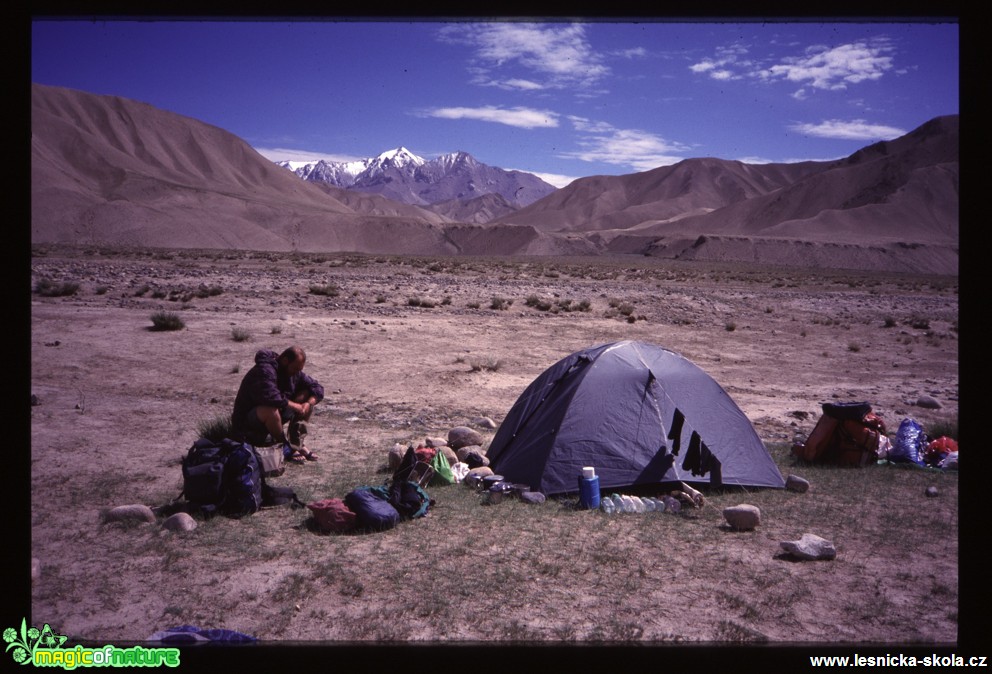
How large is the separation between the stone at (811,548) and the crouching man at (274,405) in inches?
209

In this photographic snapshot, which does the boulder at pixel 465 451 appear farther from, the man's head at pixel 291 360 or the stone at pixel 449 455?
the man's head at pixel 291 360

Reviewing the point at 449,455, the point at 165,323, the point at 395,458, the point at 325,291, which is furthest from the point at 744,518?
the point at 325,291

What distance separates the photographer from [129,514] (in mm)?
5758

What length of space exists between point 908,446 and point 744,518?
3.69 meters

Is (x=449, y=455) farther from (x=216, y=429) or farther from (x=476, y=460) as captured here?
(x=216, y=429)

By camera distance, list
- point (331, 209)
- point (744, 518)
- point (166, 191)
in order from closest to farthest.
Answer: point (744, 518) < point (166, 191) < point (331, 209)

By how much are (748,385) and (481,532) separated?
9.49 metres

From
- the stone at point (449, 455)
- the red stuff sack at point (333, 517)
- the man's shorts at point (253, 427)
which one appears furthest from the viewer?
the man's shorts at point (253, 427)

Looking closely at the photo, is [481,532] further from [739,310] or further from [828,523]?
[739,310]

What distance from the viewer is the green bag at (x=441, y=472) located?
7141 mm

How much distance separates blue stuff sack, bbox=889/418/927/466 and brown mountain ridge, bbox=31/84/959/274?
82269mm

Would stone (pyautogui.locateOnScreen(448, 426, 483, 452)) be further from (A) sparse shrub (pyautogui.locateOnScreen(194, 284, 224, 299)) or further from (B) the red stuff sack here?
(A) sparse shrub (pyautogui.locateOnScreen(194, 284, 224, 299))

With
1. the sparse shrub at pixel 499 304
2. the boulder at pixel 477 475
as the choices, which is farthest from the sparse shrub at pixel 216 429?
the sparse shrub at pixel 499 304
